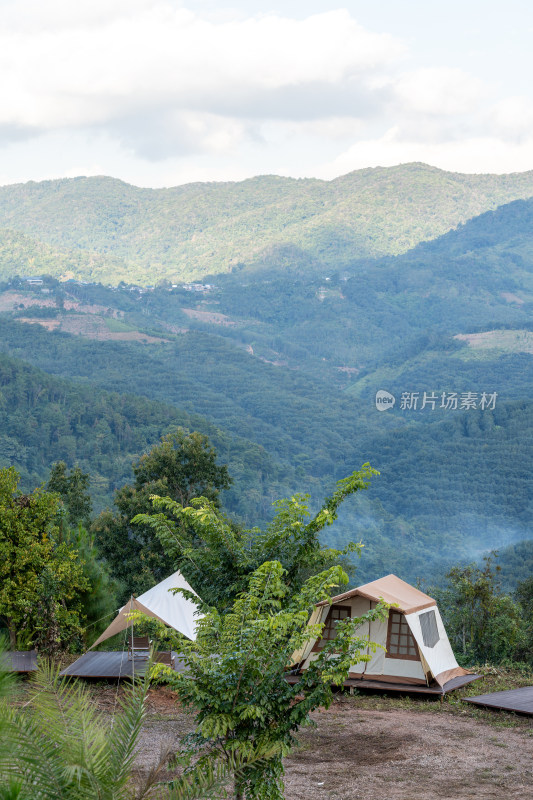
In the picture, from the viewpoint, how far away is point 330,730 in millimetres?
10523

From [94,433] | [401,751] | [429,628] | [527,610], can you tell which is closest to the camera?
[401,751]

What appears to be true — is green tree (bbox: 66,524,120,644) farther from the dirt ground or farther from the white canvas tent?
the white canvas tent

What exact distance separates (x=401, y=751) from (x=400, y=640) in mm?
4518

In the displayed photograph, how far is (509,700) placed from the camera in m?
11.7

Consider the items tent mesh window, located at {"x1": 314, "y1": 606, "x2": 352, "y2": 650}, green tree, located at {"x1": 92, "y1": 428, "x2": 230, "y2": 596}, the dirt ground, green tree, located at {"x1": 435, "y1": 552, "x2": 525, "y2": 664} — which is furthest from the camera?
green tree, located at {"x1": 92, "y1": 428, "x2": 230, "y2": 596}

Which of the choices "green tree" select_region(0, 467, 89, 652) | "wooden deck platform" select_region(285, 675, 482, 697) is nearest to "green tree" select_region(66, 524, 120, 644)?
"green tree" select_region(0, 467, 89, 652)

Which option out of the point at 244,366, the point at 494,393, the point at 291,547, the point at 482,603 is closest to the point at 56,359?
the point at 244,366

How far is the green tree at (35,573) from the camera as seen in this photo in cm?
1450

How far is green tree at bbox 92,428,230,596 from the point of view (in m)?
27.8

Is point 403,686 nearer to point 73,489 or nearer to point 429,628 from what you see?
point 429,628

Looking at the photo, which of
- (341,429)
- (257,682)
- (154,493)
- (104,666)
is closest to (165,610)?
(104,666)

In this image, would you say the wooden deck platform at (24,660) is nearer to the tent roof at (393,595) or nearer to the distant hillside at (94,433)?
the tent roof at (393,595)

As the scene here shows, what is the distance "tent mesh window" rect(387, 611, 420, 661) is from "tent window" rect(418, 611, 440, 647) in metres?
0.25

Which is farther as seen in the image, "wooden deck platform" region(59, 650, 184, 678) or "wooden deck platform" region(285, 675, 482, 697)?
"wooden deck platform" region(59, 650, 184, 678)
